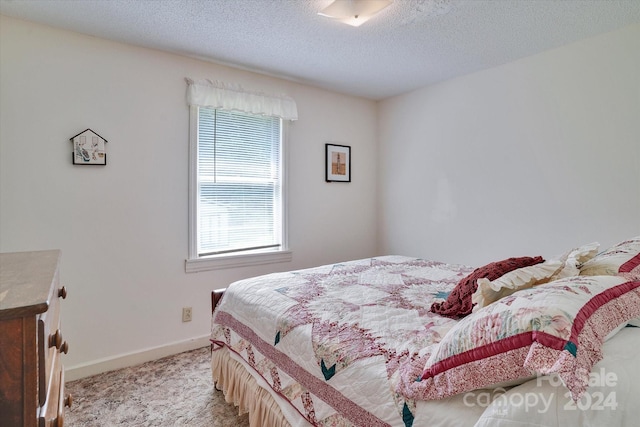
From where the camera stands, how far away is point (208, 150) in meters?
2.93

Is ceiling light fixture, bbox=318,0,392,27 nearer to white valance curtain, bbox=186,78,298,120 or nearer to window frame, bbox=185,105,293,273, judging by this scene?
white valance curtain, bbox=186,78,298,120

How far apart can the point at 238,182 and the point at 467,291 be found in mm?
2215

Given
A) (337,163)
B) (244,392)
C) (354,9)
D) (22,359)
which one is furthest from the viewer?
(337,163)

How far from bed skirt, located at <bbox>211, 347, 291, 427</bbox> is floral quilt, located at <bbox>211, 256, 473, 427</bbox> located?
78 mm

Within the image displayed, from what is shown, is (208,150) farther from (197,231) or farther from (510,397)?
(510,397)

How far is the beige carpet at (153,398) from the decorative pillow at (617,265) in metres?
1.82

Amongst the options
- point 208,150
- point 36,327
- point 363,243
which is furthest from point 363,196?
point 36,327

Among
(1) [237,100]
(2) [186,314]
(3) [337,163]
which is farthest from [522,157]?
(2) [186,314]

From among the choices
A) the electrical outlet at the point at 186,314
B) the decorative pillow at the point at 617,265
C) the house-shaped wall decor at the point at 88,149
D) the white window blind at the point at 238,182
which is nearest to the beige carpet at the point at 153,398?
the electrical outlet at the point at 186,314

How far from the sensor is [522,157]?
2797mm

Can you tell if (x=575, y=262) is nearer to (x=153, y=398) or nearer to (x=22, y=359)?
(x=22, y=359)

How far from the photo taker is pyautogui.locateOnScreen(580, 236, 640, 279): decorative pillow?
1260mm

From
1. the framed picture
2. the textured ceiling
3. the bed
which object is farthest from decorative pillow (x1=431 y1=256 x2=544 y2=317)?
the framed picture

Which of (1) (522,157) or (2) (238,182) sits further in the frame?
(2) (238,182)
